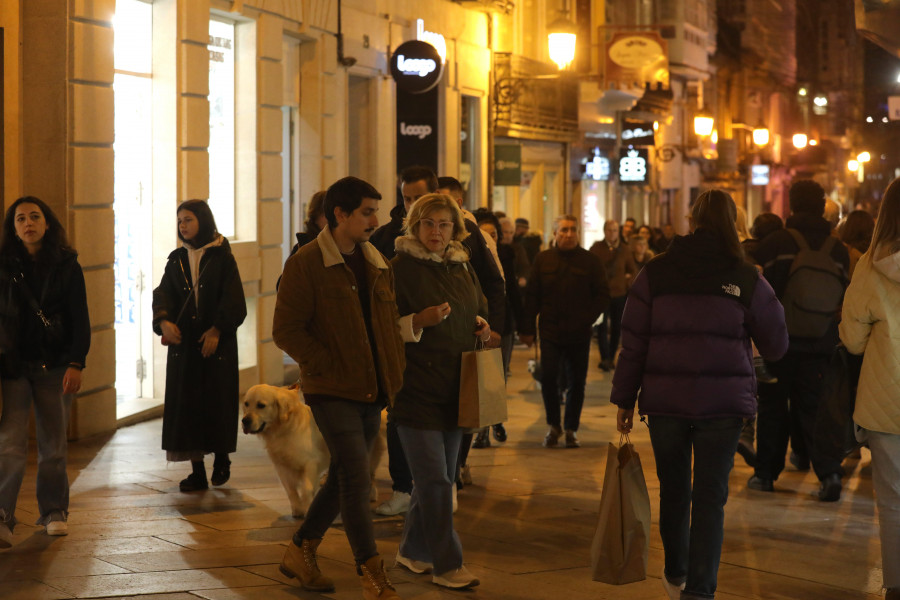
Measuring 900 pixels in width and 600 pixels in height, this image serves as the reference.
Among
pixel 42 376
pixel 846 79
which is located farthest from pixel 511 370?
pixel 846 79

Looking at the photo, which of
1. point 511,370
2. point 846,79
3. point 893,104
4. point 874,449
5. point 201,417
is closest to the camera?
point 874,449

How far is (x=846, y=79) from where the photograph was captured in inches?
3438

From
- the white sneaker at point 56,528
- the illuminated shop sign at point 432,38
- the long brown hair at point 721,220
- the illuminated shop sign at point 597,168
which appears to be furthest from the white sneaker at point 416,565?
the illuminated shop sign at point 597,168

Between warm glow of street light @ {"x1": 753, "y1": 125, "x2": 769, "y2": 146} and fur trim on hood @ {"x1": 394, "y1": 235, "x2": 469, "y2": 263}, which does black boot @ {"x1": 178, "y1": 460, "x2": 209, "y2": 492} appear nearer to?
fur trim on hood @ {"x1": 394, "y1": 235, "x2": 469, "y2": 263}

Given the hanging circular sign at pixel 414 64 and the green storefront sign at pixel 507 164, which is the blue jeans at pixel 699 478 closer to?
the hanging circular sign at pixel 414 64

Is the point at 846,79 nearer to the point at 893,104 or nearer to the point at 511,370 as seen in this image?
the point at 893,104

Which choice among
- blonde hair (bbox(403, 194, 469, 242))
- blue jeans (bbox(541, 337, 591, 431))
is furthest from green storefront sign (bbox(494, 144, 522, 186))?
blonde hair (bbox(403, 194, 469, 242))

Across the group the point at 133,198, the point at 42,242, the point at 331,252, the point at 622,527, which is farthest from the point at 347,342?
the point at 133,198

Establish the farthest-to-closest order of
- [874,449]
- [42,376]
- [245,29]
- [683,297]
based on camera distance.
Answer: [245,29]
[42,376]
[874,449]
[683,297]

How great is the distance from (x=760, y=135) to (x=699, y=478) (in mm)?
47908

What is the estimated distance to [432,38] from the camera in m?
21.1

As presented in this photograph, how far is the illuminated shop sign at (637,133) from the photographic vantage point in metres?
35.3

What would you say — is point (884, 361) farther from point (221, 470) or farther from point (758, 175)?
point (758, 175)

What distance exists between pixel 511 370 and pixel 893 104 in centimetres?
1990
